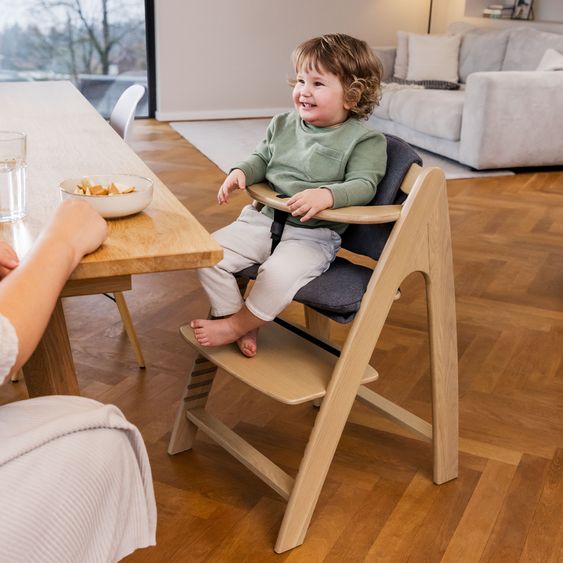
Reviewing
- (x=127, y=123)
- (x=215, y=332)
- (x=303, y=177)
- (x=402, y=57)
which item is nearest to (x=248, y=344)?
(x=215, y=332)

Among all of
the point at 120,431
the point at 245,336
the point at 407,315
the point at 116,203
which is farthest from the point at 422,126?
the point at 120,431

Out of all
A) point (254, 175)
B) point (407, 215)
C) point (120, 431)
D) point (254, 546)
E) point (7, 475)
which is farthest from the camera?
point (254, 175)

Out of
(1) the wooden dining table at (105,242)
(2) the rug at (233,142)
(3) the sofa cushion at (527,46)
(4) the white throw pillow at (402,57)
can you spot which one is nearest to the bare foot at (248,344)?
(1) the wooden dining table at (105,242)

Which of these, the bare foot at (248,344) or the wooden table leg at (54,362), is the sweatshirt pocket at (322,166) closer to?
the bare foot at (248,344)

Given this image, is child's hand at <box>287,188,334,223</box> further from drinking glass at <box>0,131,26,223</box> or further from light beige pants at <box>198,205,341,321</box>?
drinking glass at <box>0,131,26,223</box>

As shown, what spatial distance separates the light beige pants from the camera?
5.82ft

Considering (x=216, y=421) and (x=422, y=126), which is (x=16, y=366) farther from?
(x=422, y=126)

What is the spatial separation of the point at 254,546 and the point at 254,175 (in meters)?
0.83

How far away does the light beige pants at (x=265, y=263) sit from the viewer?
177cm

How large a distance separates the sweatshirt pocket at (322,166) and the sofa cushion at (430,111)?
351 centimetres

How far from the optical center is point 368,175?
70.9 inches

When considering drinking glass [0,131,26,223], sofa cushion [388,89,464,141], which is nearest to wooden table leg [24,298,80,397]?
drinking glass [0,131,26,223]

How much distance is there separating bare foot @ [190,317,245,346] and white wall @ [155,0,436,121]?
5.15 meters

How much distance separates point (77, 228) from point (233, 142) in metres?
4.76
